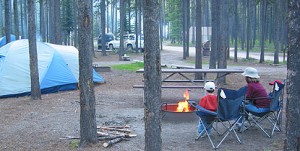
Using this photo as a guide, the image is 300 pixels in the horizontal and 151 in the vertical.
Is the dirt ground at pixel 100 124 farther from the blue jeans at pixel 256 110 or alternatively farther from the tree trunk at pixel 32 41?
the tree trunk at pixel 32 41

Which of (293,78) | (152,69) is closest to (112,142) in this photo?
(152,69)

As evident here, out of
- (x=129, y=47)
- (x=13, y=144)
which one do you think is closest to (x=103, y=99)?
(x=13, y=144)

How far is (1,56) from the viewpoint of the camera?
42.4 feet

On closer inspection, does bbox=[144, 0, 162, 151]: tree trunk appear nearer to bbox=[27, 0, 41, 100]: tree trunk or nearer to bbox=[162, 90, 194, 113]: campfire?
bbox=[162, 90, 194, 113]: campfire

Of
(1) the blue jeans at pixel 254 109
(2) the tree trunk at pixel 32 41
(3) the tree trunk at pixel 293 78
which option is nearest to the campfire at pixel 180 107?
(1) the blue jeans at pixel 254 109

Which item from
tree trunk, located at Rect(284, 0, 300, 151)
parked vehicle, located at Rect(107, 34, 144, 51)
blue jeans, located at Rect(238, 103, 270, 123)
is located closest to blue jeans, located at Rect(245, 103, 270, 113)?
blue jeans, located at Rect(238, 103, 270, 123)

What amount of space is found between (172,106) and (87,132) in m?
2.67

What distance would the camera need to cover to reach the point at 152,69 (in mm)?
4543

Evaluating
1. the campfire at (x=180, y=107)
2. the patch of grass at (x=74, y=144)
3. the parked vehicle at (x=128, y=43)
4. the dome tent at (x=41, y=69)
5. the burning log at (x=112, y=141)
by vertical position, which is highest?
the parked vehicle at (x=128, y=43)

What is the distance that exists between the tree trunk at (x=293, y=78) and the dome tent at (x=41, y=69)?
9730 millimetres

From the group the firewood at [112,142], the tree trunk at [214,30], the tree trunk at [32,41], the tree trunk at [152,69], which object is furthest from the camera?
the tree trunk at [214,30]

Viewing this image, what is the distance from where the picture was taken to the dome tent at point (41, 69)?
39.9 ft

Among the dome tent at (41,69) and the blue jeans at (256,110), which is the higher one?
the dome tent at (41,69)

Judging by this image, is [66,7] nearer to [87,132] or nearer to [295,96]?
[87,132]
